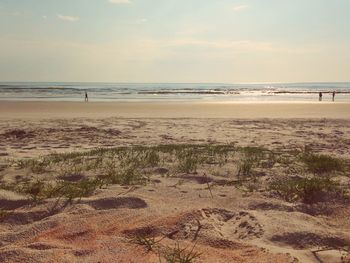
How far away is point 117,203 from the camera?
14.2 feet

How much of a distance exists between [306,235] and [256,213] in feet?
2.19

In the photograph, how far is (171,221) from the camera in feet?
11.9

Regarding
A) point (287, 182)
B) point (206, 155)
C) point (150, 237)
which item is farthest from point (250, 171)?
point (150, 237)

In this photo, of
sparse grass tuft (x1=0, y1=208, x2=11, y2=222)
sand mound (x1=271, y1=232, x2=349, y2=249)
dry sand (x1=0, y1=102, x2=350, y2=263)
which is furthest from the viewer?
sparse grass tuft (x1=0, y1=208, x2=11, y2=222)

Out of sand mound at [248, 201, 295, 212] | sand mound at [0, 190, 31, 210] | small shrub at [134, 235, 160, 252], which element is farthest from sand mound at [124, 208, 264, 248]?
Result: sand mound at [0, 190, 31, 210]

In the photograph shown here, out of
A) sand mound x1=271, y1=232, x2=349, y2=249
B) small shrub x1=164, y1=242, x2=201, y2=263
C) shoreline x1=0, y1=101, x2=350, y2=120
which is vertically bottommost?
shoreline x1=0, y1=101, x2=350, y2=120

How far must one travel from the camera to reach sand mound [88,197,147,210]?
4.24 metres

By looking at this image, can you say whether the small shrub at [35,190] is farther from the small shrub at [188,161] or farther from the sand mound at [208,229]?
the small shrub at [188,161]

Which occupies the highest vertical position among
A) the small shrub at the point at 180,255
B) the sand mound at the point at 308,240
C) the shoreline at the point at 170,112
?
the small shrub at the point at 180,255

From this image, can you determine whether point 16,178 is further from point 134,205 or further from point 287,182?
point 287,182

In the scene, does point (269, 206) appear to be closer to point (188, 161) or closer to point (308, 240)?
point (308, 240)

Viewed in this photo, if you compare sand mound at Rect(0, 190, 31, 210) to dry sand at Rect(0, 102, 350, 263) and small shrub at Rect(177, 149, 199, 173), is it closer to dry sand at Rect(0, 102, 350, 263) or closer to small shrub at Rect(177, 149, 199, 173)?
dry sand at Rect(0, 102, 350, 263)

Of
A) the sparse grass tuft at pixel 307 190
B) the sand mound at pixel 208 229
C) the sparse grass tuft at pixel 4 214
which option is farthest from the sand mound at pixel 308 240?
the sparse grass tuft at pixel 4 214

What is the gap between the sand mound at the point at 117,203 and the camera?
424cm
